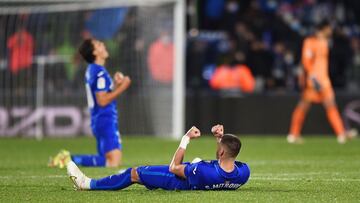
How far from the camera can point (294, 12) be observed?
2756cm

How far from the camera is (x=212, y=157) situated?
16719 millimetres

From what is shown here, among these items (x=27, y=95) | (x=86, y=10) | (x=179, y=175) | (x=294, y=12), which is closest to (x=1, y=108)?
(x=27, y=95)

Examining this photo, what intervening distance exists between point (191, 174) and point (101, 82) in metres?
4.45

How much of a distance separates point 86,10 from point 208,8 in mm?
5243

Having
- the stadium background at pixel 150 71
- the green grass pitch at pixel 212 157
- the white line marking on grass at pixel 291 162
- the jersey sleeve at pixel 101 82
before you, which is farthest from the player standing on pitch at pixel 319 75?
the jersey sleeve at pixel 101 82

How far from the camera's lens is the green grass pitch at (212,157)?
974 centimetres

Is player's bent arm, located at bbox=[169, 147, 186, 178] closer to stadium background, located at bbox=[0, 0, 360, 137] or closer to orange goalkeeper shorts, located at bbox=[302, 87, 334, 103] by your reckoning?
orange goalkeeper shorts, located at bbox=[302, 87, 334, 103]

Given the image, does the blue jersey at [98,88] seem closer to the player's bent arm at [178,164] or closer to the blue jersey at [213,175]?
the blue jersey at [213,175]

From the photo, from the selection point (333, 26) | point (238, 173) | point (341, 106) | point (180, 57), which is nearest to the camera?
point (238, 173)

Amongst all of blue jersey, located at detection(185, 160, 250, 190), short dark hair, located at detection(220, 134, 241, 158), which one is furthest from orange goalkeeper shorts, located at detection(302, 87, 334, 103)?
short dark hair, located at detection(220, 134, 241, 158)

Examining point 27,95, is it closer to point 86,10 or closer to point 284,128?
point 86,10

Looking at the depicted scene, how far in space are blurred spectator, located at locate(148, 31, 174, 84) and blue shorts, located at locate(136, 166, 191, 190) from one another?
1256 cm

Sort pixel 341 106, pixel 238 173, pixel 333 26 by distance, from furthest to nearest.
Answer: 1. pixel 333 26
2. pixel 341 106
3. pixel 238 173

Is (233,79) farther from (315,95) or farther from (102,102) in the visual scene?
(102,102)
